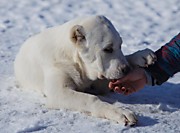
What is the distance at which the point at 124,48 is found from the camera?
19.8 ft

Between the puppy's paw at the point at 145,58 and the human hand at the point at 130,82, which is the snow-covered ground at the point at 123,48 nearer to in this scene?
the human hand at the point at 130,82

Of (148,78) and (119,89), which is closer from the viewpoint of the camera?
(119,89)

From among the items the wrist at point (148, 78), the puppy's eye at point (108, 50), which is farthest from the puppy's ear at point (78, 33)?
the wrist at point (148, 78)

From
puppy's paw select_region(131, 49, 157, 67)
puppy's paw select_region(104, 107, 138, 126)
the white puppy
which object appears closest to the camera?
puppy's paw select_region(104, 107, 138, 126)

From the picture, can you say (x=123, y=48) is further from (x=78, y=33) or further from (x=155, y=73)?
(x=78, y=33)

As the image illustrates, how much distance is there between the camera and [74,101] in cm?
382

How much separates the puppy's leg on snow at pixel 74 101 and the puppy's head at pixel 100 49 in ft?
0.72

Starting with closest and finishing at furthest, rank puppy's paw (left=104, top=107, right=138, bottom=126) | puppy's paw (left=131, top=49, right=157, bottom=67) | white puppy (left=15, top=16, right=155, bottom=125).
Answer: puppy's paw (left=104, top=107, right=138, bottom=126), white puppy (left=15, top=16, right=155, bottom=125), puppy's paw (left=131, top=49, right=157, bottom=67)

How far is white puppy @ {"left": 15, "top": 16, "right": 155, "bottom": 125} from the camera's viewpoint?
152 inches

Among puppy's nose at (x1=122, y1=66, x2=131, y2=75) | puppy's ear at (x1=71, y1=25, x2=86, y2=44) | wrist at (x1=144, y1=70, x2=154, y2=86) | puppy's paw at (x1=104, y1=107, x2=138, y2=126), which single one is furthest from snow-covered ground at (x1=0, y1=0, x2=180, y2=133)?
puppy's ear at (x1=71, y1=25, x2=86, y2=44)

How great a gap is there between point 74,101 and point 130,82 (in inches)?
18.5

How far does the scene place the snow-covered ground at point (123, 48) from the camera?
3.54 metres

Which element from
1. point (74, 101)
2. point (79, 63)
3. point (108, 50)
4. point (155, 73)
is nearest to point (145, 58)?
point (155, 73)

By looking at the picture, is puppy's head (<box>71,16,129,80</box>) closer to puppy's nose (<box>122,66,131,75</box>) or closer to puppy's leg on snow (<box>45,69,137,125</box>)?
puppy's nose (<box>122,66,131,75</box>)
